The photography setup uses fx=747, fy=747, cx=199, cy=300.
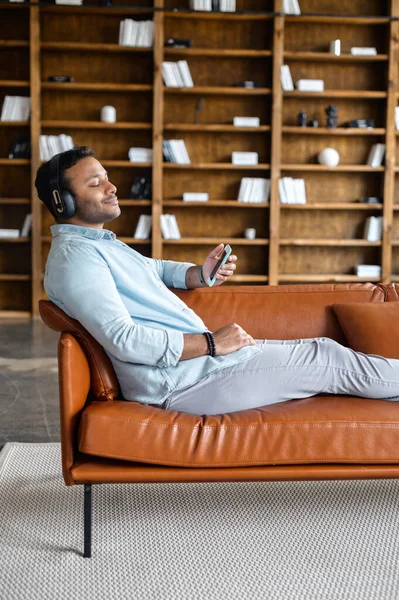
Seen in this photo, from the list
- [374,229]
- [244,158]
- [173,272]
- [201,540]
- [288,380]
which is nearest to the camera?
[201,540]

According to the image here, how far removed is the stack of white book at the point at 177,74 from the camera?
6.25 m

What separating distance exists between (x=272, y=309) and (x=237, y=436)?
0.77m

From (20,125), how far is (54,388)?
3240 millimetres

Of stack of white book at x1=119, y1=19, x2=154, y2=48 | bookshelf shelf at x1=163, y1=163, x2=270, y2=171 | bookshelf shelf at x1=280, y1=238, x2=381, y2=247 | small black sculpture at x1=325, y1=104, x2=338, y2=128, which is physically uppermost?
stack of white book at x1=119, y1=19, x2=154, y2=48

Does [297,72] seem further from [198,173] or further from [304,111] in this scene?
[198,173]

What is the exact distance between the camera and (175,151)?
6.38 m

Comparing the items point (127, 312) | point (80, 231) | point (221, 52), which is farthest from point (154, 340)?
point (221, 52)

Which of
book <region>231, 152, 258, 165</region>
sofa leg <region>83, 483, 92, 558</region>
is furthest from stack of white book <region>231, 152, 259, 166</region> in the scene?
sofa leg <region>83, 483, 92, 558</region>

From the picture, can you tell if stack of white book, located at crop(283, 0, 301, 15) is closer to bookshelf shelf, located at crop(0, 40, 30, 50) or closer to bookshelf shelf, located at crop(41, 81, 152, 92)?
bookshelf shelf, located at crop(41, 81, 152, 92)

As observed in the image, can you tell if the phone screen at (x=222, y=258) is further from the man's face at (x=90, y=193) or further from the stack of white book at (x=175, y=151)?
the stack of white book at (x=175, y=151)

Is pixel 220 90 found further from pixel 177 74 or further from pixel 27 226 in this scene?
pixel 27 226

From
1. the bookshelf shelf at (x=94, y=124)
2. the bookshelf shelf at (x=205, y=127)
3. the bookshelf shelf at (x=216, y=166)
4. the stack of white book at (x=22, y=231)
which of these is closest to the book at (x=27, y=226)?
the stack of white book at (x=22, y=231)

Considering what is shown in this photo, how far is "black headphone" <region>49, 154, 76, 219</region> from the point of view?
2.26 m

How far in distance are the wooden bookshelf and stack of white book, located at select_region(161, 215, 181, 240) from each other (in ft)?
0.18
